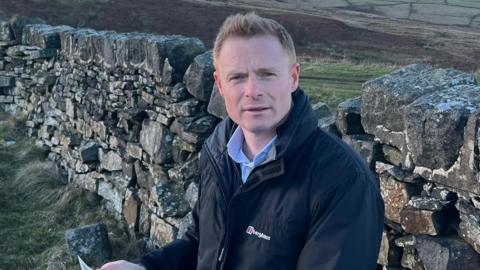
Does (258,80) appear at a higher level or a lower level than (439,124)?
higher

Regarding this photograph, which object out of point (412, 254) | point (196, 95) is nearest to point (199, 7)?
point (196, 95)

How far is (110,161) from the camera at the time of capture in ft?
25.3

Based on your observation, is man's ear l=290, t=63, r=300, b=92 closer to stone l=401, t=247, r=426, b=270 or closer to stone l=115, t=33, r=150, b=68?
stone l=401, t=247, r=426, b=270

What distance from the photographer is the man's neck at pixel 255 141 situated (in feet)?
9.43

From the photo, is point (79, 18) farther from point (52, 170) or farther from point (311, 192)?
point (311, 192)

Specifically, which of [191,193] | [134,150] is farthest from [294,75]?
[134,150]

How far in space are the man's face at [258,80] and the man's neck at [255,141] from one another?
0.02 meters

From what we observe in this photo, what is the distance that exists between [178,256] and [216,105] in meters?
2.45

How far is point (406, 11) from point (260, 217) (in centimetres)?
5549

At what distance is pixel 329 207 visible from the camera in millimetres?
2521

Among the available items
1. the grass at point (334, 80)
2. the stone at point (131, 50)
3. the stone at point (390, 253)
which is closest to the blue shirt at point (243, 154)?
the stone at point (390, 253)

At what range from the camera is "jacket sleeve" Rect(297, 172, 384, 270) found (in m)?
2.45

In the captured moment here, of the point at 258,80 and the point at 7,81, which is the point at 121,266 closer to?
the point at 258,80

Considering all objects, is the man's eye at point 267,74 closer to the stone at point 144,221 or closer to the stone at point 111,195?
the stone at point 144,221
